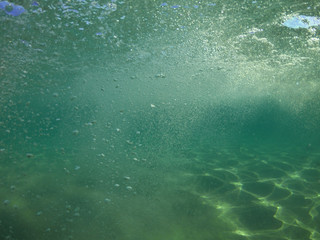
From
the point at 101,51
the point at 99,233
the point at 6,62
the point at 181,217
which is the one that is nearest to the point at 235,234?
the point at 181,217

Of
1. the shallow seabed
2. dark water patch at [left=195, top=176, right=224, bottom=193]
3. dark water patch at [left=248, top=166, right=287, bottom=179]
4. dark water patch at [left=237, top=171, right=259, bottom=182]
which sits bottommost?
the shallow seabed

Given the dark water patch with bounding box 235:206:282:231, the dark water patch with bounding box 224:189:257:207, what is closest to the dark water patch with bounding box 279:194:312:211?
the dark water patch with bounding box 235:206:282:231

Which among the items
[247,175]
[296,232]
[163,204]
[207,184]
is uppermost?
[247,175]

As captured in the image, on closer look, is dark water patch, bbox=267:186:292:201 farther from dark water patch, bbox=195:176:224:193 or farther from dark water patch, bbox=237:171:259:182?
dark water patch, bbox=195:176:224:193

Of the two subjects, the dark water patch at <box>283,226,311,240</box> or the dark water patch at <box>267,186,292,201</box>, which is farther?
the dark water patch at <box>267,186,292,201</box>

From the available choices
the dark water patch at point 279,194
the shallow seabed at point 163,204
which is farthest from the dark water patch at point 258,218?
the dark water patch at point 279,194

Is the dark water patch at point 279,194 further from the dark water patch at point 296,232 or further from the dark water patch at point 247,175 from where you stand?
the dark water patch at point 296,232

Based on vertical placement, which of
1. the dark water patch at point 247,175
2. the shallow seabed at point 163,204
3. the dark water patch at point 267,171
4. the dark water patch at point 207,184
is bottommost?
the shallow seabed at point 163,204

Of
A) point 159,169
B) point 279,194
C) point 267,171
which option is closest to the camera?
point 279,194

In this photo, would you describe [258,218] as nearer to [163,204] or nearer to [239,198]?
[239,198]

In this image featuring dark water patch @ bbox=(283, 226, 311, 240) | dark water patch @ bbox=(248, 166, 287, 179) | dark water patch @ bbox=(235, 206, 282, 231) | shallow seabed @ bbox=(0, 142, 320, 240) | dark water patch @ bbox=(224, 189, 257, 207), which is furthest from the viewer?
dark water patch @ bbox=(248, 166, 287, 179)

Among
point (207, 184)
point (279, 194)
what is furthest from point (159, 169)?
point (279, 194)

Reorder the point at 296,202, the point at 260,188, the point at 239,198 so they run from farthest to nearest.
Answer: the point at 260,188 < the point at 239,198 < the point at 296,202

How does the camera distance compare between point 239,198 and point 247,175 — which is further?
point 247,175
